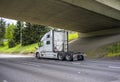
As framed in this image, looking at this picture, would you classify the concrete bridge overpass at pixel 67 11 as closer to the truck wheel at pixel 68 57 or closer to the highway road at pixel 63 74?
the truck wheel at pixel 68 57

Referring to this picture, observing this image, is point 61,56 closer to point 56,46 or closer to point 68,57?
point 68,57

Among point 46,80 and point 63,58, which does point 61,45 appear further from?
point 46,80

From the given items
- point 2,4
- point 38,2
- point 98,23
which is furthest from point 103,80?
point 98,23

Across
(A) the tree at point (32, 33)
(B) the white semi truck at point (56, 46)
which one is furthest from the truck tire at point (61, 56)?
(A) the tree at point (32, 33)

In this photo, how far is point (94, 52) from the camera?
34.5 m

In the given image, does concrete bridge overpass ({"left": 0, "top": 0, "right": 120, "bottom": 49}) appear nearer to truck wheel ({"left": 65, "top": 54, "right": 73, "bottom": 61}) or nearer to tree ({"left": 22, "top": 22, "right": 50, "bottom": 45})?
truck wheel ({"left": 65, "top": 54, "right": 73, "bottom": 61})

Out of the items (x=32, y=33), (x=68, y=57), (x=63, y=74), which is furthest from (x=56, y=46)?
(x=32, y=33)

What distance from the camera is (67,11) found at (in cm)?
3002

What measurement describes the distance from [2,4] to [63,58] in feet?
31.8

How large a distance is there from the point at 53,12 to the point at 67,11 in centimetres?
201

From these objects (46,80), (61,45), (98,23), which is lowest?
(46,80)

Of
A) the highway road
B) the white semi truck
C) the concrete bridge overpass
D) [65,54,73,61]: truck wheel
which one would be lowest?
the highway road

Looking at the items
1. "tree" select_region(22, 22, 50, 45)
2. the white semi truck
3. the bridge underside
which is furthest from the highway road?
"tree" select_region(22, 22, 50, 45)

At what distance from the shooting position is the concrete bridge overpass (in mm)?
A: 26641
